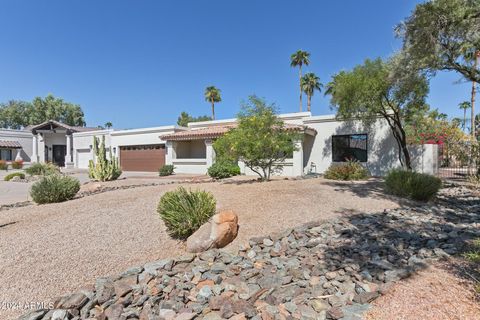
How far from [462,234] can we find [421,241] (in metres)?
1.16

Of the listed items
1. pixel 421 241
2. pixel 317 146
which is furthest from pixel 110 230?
pixel 317 146

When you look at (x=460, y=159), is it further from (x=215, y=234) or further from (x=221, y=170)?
(x=221, y=170)

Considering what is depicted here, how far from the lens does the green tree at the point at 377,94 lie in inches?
516

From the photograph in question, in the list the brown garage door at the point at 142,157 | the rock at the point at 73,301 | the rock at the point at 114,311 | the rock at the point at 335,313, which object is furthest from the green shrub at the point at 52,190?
the brown garage door at the point at 142,157

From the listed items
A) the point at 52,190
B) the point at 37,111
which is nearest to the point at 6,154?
the point at 37,111

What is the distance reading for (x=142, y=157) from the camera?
27.4 metres

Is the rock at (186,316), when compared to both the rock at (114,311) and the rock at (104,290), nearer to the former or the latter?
the rock at (114,311)

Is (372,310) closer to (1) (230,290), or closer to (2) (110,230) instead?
(1) (230,290)

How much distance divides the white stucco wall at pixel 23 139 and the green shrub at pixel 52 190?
37265 mm

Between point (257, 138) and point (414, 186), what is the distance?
239 inches

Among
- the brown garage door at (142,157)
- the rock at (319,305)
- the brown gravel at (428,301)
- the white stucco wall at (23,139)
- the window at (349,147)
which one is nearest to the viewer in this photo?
the brown gravel at (428,301)

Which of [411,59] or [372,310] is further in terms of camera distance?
[411,59]

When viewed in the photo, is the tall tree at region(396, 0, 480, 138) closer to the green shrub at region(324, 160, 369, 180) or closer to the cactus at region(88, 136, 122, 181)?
the green shrub at region(324, 160, 369, 180)

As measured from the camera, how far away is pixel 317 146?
19.5 m
